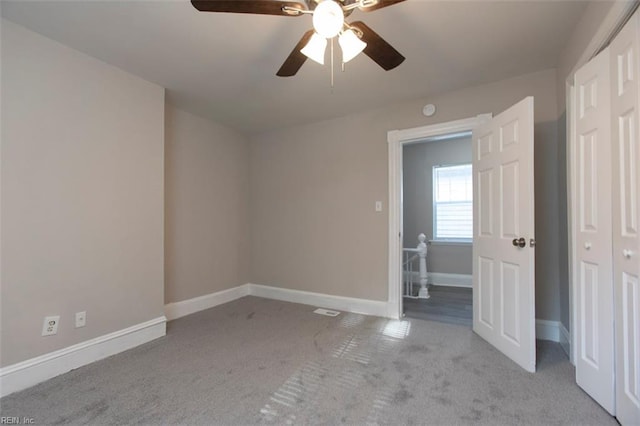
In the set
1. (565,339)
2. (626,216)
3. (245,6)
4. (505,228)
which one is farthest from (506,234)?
(245,6)

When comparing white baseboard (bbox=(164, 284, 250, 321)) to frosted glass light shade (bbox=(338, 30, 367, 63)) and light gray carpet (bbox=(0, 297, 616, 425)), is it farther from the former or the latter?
frosted glass light shade (bbox=(338, 30, 367, 63))

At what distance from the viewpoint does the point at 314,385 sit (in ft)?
6.31

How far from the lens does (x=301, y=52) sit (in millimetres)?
1652

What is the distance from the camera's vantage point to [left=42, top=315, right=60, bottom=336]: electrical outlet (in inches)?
80.9

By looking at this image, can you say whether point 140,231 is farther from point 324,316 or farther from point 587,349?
point 587,349

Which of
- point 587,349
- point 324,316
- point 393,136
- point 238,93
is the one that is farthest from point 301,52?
point 324,316

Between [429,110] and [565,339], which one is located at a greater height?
[429,110]

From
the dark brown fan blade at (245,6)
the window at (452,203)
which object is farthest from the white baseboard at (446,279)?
the dark brown fan blade at (245,6)

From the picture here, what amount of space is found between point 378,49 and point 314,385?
2.14 metres

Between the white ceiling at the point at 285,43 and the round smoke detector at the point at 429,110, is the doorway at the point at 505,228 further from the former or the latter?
the white ceiling at the point at 285,43

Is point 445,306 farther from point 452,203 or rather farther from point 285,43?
point 285,43

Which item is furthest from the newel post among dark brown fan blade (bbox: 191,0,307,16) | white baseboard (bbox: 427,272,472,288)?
dark brown fan blade (bbox: 191,0,307,16)

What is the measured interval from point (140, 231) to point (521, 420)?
3.10 m

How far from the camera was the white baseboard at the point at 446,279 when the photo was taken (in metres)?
4.86
